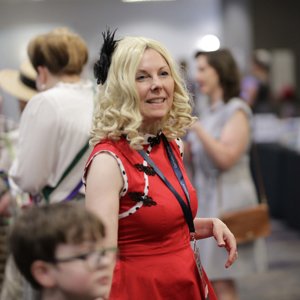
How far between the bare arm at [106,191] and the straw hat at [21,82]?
4.97ft

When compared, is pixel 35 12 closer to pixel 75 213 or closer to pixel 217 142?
pixel 217 142

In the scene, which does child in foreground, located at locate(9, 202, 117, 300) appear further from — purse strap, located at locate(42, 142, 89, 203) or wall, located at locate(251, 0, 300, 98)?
wall, located at locate(251, 0, 300, 98)

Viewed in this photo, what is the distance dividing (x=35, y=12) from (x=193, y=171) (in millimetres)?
10727

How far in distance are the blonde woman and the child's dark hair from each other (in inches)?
20.6

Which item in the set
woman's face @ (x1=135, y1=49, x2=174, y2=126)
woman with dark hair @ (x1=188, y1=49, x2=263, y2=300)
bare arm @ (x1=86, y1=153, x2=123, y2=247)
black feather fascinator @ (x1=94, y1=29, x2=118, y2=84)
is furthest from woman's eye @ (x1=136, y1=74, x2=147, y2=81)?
woman with dark hair @ (x1=188, y1=49, x2=263, y2=300)

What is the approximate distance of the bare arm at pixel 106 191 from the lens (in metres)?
2.23

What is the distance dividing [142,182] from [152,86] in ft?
0.94

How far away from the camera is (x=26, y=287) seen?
3.78m

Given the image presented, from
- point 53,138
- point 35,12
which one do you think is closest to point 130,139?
point 53,138

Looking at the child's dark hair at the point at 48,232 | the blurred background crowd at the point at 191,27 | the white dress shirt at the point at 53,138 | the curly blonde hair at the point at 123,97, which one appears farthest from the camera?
the blurred background crowd at the point at 191,27

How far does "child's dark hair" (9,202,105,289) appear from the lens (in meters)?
1.68

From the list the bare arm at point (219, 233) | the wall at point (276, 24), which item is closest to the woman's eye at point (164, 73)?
the bare arm at point (219, 233)

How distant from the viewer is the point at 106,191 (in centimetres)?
226

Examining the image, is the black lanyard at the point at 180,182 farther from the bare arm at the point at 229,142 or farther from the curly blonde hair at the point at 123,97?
the bare arm at the point at 229,142
